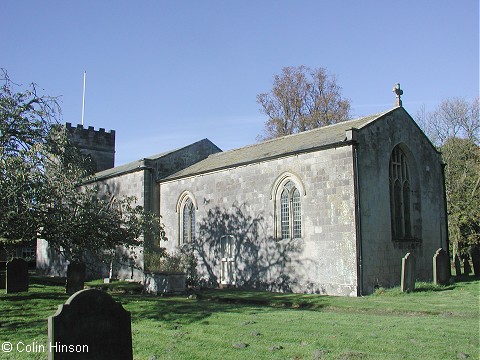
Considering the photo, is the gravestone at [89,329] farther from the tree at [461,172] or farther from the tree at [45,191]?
→ the tree at [461,172]

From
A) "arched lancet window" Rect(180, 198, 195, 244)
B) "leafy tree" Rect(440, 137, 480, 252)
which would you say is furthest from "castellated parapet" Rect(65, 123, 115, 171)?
"leafy tree" Rect(440, 137, 480, 252)

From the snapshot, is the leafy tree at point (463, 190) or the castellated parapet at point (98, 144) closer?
the leafy tree at point (463, 190)

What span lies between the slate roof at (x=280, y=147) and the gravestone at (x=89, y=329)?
1377 centimetres

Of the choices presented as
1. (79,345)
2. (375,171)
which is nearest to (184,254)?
(375,171)

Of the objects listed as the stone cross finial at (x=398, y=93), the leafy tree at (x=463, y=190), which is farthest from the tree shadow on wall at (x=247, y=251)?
the leafy tree at (x=463, y=190)

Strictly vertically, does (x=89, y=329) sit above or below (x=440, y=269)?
above

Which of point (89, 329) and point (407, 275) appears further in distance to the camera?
point (407, 275)

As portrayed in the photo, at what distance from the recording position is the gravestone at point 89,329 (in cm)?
711

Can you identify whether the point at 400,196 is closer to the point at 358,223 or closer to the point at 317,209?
the point at 358,223

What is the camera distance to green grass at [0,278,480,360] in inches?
348

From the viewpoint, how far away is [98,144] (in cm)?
4341

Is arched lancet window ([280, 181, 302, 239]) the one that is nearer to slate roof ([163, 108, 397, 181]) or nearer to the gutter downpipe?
slate roof ([163, 108, 397, 181])

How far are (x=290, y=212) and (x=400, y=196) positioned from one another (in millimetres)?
5043

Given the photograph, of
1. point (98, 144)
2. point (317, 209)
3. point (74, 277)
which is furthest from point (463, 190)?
point (98, 144)
